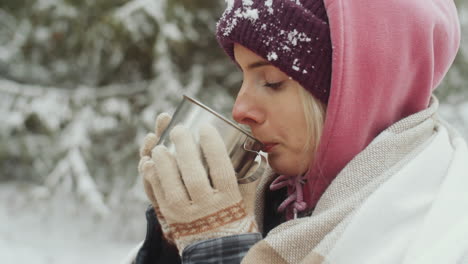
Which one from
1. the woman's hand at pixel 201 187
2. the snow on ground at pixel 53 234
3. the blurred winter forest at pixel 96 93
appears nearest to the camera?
the woman's hand at pixel 201 187

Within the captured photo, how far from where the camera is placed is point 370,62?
3.59ft

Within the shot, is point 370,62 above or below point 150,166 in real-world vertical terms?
above

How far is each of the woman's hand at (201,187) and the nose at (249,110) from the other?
0.12 metres

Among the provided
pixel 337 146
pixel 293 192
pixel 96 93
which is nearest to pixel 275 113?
pixel 337 146

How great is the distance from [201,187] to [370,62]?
52cm

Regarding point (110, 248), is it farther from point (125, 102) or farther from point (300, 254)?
point (300, 254)

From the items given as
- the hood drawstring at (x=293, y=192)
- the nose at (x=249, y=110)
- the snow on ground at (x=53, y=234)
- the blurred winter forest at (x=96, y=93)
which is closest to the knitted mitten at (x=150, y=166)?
the nose at (x=249, y=110)

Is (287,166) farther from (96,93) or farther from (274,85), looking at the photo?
(96,93)

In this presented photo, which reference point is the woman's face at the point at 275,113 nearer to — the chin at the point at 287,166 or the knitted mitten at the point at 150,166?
the chin at the point at 287,166

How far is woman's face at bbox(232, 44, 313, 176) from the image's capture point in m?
1.19

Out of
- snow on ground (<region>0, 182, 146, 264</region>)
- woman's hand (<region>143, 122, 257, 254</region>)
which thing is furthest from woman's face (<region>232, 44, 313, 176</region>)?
snow on ground (<region>0, 182, 146, 264</region>)

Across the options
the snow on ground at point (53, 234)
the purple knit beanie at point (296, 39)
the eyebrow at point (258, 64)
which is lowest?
the snow on ground at point (53, 234)

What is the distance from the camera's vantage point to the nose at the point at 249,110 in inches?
47.7

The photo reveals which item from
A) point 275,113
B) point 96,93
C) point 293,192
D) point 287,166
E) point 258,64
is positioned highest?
point 258,64
